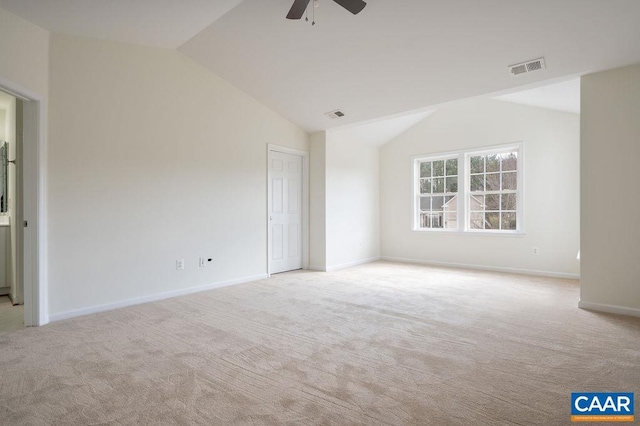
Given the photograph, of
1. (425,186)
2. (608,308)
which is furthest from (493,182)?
(608,308)

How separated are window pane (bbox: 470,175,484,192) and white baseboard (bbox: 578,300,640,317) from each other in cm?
307

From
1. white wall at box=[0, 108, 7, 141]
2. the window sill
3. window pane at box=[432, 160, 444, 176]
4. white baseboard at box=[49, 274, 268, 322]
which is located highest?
white wall at box=[0, 108, 7, 141]

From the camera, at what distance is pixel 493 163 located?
648cm

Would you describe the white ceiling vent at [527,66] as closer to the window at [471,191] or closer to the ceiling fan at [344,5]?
the ceiling fan at [344,5]

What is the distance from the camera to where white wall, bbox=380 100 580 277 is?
562 cm

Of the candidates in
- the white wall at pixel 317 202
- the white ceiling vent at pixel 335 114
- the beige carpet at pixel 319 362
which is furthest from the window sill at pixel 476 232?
the white ceiling vent at pixel 335 114

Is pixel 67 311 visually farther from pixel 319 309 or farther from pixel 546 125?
pixel 546 125

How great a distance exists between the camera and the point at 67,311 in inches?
144

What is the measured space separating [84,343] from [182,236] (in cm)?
187

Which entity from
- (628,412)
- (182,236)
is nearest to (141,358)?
(182,236)

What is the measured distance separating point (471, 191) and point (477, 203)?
253 mm

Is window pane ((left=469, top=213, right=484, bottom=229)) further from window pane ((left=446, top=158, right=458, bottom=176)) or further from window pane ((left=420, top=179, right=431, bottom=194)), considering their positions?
window pane ((left=420, top=179, right=431, bottom=194))

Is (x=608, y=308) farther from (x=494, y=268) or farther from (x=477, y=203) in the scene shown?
(x=477, y=203)

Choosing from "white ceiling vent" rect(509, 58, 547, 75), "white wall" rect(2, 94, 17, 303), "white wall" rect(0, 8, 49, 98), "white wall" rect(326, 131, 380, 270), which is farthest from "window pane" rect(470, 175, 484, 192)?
"white wall" rect(2, 94, 17, 303)
